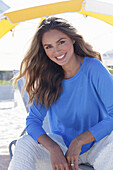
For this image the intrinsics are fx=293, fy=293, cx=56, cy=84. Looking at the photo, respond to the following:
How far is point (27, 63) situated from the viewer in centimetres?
252

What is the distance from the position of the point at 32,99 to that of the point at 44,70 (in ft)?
0.95

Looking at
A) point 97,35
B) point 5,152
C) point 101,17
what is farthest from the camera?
point 97,35

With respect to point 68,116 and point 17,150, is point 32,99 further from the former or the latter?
point 17,150

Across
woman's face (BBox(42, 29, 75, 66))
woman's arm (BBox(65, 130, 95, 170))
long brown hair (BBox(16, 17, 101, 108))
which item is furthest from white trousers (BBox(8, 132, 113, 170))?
woman's face (BBox(42, 29, 75, 66))

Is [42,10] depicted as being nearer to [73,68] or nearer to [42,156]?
[73,68]

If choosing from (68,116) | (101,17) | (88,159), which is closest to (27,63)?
(68,116)

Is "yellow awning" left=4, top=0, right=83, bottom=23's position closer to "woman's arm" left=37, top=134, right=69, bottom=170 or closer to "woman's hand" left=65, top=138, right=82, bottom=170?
"woman's arm" left=37, top=134, right=69, bottom=170

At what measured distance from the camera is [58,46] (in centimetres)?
227

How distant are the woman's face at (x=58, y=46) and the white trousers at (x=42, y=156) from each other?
26.0 inches

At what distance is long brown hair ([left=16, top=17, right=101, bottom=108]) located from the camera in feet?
7.63

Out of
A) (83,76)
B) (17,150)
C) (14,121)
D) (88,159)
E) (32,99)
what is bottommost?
(14,121)

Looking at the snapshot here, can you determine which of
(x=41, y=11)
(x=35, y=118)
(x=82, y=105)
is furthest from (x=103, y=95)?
(x=41, y=11)

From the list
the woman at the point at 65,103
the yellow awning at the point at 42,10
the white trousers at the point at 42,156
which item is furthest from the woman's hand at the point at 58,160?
the yellow awning at the point at 42,10

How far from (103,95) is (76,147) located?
43 cm
